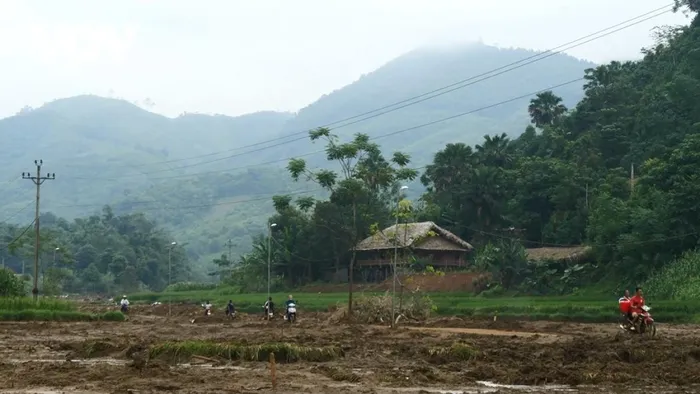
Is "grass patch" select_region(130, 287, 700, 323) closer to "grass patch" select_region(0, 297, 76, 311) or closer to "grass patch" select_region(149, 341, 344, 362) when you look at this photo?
"grass patch" select_region(0, 297, 76, 311)

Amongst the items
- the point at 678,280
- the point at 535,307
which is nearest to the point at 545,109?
the point at 678,280

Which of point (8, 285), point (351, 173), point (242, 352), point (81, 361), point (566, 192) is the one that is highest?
point (351, 173)

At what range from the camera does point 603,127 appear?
229ft

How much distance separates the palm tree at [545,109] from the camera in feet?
283

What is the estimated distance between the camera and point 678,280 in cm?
4600

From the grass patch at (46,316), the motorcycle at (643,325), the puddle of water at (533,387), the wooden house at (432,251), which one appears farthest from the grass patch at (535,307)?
the puddle of water at (533,387)

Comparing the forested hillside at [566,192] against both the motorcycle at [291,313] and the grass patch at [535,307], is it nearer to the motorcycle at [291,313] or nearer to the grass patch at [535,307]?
the grass patch at [535,307]

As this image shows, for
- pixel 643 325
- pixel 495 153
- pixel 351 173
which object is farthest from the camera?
pixel 495 153

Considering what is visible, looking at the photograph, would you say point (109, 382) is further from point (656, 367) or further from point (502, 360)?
point (656, 367)

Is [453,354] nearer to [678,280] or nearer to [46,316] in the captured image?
[678,280]

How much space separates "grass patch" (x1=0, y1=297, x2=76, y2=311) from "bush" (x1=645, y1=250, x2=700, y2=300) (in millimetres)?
33632

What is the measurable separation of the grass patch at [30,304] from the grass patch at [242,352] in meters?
28.8

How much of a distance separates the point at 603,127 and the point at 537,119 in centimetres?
1789

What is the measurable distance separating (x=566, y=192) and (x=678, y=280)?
1779cm
